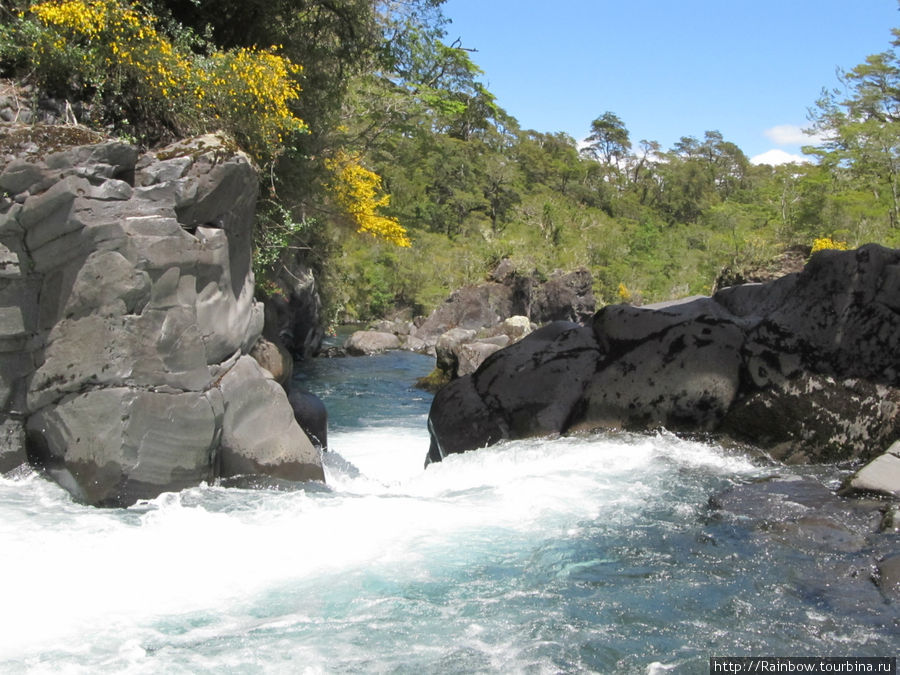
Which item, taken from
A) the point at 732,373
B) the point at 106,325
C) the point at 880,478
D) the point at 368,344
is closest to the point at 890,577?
the point at 880,478

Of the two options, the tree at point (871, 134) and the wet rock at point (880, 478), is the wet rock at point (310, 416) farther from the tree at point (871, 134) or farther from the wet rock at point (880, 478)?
the tree at point (871, 134)

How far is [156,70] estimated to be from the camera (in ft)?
24.5

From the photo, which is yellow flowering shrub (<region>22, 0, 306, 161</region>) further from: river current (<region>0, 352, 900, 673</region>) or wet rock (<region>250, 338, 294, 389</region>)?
river current (<region>0, 352, 900, 673</region>)

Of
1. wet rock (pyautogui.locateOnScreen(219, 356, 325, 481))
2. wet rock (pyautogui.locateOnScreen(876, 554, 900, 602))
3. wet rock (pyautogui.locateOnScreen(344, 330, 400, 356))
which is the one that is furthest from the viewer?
wet rock (pyautogui.locateOnScreen(344, 330, 400, 356))

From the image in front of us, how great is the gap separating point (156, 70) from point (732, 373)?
22.0 ft

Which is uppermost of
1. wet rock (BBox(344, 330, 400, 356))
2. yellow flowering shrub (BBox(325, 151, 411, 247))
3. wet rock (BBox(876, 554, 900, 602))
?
yellow flowering shrub (BBox(325, 151, 411, 247))

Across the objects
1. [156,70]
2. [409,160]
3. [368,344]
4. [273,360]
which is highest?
[409,160]

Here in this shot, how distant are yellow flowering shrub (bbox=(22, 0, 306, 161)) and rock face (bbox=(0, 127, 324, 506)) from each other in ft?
3.92

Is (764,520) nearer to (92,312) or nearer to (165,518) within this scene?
(165,518)

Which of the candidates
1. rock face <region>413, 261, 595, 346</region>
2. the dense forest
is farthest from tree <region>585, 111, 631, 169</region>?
rock face <region>413, 261, 595, 346</region>

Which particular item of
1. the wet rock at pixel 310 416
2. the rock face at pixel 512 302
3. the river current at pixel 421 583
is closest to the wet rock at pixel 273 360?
the wet rock at pixel 310 416

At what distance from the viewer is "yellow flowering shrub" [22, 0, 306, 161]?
7.16 m

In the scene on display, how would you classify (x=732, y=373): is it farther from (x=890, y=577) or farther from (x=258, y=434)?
(x=258, y=434)

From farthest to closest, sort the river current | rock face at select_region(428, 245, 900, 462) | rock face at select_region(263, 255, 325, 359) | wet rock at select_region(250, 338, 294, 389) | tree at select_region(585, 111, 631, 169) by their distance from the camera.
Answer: tree at select_region(585, 111, 631, 169) < rock face at select_region(263, 255, 325, 359) < wet rock at select_region(250, 338, 294, 389) < rock face at select_region(428, 245, 900, 462) < the river current
